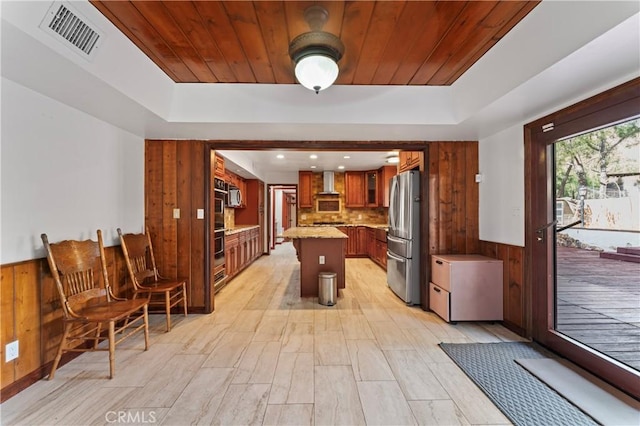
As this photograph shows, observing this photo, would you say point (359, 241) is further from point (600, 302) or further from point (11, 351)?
point (11, 351)

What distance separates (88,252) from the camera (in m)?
2.35

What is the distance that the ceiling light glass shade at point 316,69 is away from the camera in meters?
1.92

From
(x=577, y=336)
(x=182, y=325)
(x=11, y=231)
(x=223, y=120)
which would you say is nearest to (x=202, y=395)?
(x=182, y=325)

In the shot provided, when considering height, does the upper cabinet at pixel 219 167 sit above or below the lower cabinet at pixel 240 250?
above

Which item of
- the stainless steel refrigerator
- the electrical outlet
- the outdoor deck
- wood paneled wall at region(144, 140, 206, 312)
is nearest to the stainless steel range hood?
the stainless steel refrigerator

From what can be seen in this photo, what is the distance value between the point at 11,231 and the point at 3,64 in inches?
42.0

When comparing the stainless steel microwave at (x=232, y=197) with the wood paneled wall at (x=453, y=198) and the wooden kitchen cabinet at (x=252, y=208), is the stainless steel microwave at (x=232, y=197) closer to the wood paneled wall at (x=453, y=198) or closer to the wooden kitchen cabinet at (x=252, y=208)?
the wooden kitchen cabinet at (x=252, y=208)

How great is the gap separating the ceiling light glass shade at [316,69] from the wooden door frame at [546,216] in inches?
76.6

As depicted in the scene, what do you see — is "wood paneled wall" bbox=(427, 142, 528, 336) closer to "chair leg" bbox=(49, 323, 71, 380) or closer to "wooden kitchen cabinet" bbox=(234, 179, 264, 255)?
"chair leg" bbox=(49, 323, 71, 380)

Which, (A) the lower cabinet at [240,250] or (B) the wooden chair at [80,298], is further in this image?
(A) the lower cabinet at [240,250]

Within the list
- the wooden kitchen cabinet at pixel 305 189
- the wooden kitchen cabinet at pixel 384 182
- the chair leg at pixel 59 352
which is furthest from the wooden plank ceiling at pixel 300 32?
the wooden kitchen cabinet at pixel 305 189

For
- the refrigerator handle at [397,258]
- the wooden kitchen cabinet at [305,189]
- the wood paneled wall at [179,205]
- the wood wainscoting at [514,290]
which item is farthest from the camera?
Result: the wooden kitchen cabinet at [305,189]

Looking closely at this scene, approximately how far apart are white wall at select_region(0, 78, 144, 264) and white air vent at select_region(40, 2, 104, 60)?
26.4 inches

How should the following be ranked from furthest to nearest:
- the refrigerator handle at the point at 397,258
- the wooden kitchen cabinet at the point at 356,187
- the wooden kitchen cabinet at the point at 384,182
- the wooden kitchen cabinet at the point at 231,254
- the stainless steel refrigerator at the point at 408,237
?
the wooden kitchen cabinet at the point at 356,187
the wooden kitchen cabinet at the point at 384,182
the wooden kitchen cabinet at the point at 231,254
the refrigerator handle at the point at 397,258
the stainless steel refrigerator at the point at 408,237
